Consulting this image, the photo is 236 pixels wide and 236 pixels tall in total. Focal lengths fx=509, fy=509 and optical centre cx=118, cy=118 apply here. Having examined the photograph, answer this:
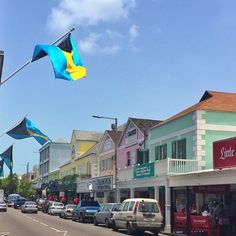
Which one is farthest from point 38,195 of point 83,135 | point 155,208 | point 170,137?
point 155,208

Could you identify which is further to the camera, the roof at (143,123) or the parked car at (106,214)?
the roof at (143,123)

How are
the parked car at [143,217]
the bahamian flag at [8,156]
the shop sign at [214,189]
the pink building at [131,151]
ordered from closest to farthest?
the shop sign at [214,189]
the parked car at [143,217]
the bahamian flag at [8,156]
the pink building at [131,151]

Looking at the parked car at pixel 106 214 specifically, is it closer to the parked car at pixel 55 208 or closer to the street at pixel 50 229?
the street at pixel 50 229

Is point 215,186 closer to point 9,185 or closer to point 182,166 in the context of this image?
point 182,166

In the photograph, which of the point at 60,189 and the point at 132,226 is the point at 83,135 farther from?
the point at 132,226

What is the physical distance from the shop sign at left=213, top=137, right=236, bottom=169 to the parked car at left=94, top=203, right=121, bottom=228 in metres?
8.15

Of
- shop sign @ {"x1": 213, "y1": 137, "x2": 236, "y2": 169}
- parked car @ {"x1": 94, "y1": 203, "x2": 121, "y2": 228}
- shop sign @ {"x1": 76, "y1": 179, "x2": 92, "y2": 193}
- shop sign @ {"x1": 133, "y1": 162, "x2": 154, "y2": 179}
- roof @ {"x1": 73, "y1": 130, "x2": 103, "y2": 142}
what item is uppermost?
roof @ {"x1": 73, "y1": 130, "x2": 103, "y2": 142}

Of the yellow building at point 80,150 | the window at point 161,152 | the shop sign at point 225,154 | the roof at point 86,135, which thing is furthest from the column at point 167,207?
the roof at point 86,135

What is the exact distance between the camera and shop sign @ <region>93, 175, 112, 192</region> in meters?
45.4

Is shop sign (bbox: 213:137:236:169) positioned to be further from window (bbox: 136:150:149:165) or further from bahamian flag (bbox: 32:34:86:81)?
window (bbox: 136:150:149:165)

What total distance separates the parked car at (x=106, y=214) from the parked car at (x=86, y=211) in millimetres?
3734

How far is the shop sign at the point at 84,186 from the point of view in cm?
5359

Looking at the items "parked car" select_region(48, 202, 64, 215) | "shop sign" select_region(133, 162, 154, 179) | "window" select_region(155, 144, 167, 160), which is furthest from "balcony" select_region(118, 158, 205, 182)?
"parked car" select_region(48, 202, 64, 215)

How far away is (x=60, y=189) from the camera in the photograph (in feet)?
234
